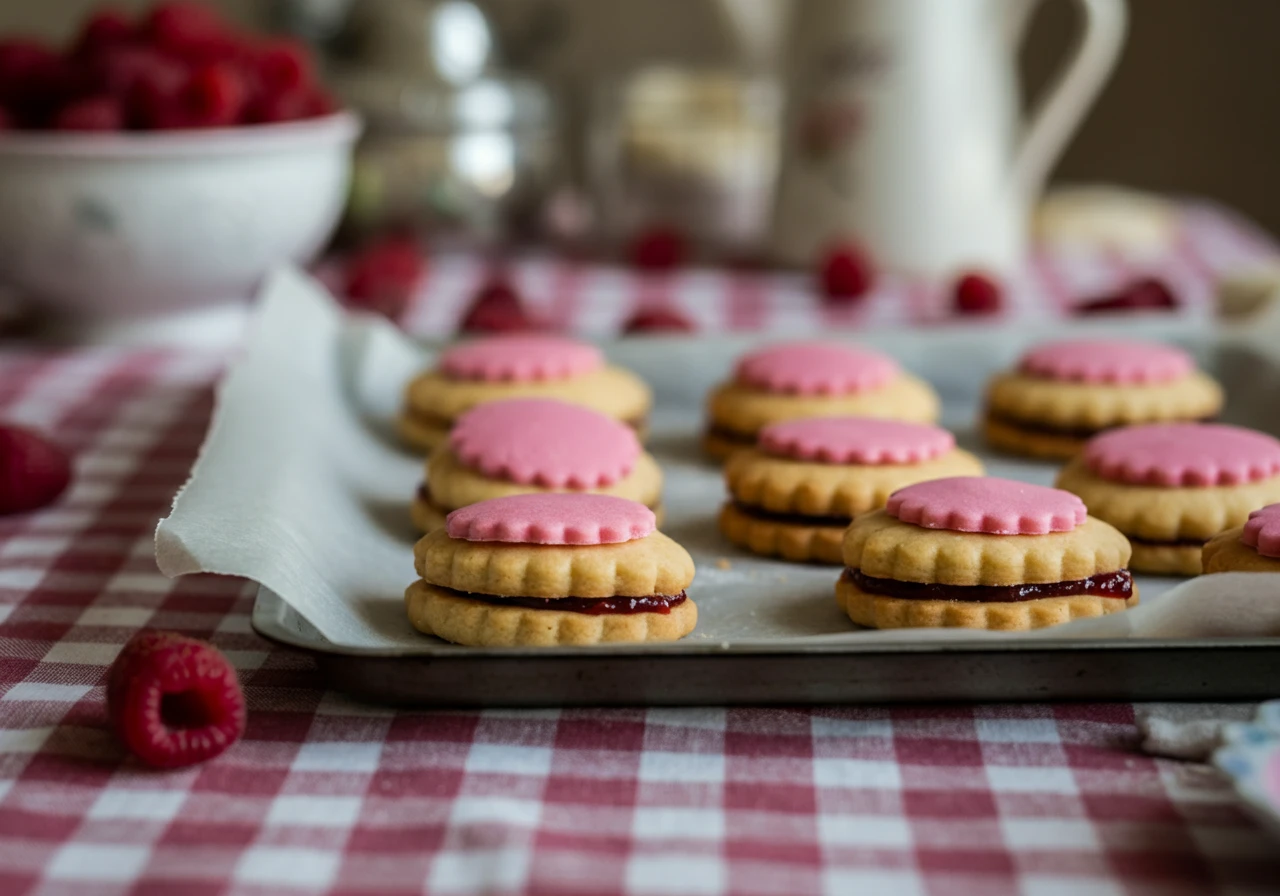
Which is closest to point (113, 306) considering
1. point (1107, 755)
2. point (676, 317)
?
point (676, 317)

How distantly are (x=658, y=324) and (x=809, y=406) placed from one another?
1.33ft

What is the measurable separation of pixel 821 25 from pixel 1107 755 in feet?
4.66

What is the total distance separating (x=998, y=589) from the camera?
3.20ft

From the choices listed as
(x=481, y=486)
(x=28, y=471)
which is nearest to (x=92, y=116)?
(x=28, y=471)

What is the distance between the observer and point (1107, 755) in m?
0.83

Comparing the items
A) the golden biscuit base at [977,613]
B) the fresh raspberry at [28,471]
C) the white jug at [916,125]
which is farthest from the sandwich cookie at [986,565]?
the white jug at [916,125]

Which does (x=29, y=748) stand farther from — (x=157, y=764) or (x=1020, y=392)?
(x=1020, y=392)

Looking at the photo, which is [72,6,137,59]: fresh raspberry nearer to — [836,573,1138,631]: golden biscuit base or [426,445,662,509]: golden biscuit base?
[426,445,662,509]: golden biscuit base

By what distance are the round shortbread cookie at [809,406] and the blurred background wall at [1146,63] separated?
155cm

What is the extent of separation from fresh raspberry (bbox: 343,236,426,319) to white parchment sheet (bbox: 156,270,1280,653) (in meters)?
0.31

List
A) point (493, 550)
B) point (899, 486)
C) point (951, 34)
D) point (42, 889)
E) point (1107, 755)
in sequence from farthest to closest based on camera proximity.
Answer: point (951, 34)
point (899, 486)
point (493, 550)
point (1107, 755)
point (42, 889)

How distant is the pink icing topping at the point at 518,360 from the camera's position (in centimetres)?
145

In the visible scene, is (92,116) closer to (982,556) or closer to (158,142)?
(158,142)

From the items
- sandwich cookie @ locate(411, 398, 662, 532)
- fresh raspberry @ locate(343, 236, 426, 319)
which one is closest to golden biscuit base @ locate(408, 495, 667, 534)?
sandwich cookie @ locate(411, 398, 662, 532)
